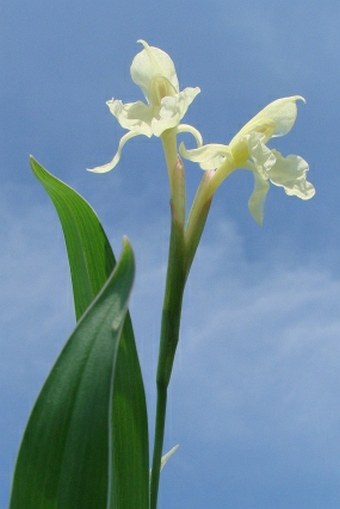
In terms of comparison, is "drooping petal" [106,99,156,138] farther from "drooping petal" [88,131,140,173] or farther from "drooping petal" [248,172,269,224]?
"drooping petal" [248,172,269,224]

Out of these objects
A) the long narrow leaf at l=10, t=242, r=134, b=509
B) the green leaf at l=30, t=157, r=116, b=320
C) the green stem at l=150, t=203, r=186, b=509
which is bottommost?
the long narrow leaf at l=10, t=242, r=134, b=509

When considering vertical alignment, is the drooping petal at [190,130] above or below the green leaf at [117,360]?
above

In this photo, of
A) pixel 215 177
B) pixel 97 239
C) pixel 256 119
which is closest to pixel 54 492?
pixel 97 239

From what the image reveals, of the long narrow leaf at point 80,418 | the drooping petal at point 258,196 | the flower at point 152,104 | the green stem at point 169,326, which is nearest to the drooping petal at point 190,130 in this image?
the flower at point 152,104

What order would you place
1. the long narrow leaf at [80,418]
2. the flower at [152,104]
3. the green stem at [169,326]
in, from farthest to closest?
the flower at [152,104]
the green stem at [169,326]
the long narrow leaf at [80,418]

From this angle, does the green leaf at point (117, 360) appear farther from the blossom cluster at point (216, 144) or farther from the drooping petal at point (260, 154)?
the drooping petal at point (260, 154)

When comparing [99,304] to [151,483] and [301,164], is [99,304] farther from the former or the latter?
[301,164]

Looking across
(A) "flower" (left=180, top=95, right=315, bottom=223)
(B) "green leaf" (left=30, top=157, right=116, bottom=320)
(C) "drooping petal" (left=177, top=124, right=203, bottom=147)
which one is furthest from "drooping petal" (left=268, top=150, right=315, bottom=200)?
(B) "green leaf" (left=30, top=157, right=116, bottom=320)
